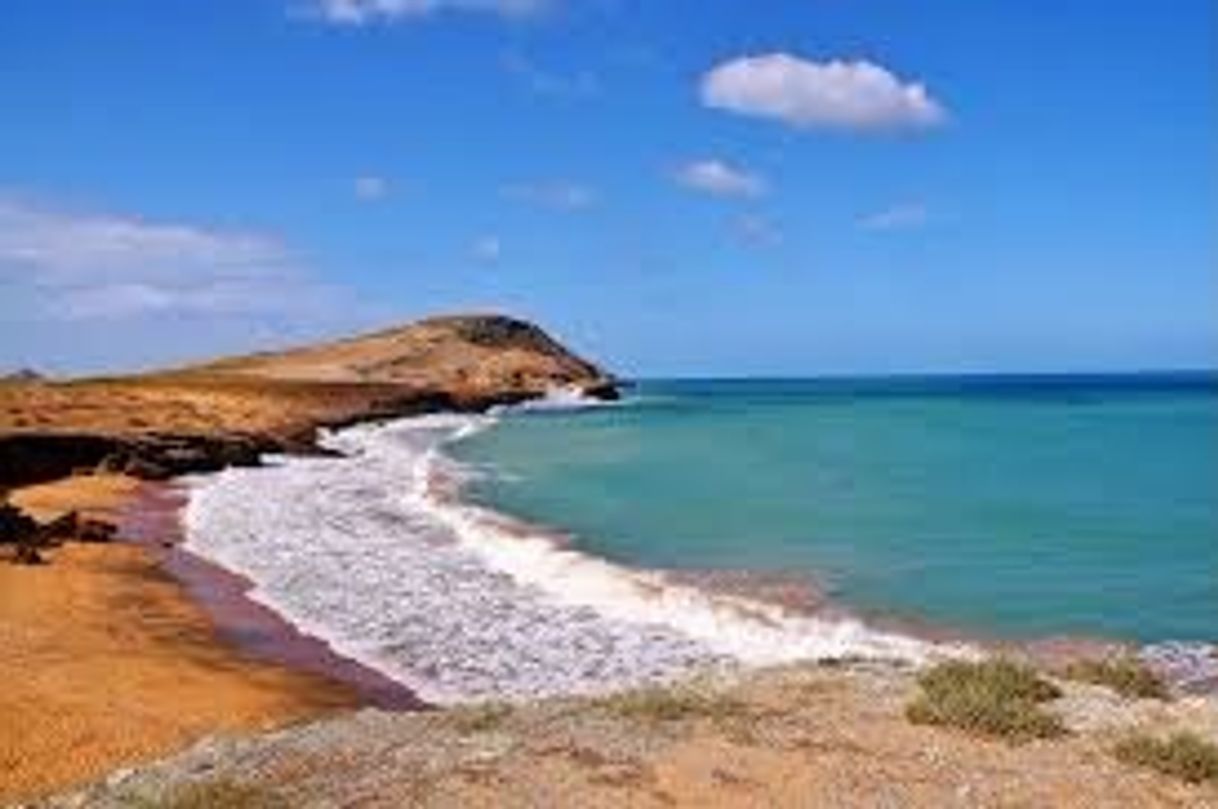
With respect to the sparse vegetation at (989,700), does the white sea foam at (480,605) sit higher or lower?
lower

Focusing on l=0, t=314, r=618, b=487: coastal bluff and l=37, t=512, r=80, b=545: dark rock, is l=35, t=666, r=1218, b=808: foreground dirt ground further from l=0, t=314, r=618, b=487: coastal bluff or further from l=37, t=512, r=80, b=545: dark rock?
l=0, t=314, r=618, b=487: coastal bluff

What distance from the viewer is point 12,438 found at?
68688 mm

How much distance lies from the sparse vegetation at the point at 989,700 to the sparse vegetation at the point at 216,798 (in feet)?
20.3

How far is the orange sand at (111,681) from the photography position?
2334 centimetres

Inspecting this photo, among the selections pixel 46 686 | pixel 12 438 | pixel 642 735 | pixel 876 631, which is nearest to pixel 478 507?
pixel 12 438

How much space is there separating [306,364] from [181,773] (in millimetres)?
161158

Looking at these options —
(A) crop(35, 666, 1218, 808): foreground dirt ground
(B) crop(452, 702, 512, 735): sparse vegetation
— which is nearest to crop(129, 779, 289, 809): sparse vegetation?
(A) crop(35, 666, 1218, 808): foreground dirt ground

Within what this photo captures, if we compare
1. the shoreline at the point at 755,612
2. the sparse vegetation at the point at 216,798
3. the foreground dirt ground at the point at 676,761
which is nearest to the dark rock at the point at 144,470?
the shoreline at the point at 755,612

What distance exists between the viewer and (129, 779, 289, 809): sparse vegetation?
15648mm

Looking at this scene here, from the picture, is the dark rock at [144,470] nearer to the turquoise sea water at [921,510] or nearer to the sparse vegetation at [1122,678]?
the turquoise sea water at [921,510]

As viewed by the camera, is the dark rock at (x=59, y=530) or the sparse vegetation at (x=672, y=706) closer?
the sparse vegetation at (x=672, y=706)

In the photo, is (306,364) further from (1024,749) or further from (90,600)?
(1024,749)

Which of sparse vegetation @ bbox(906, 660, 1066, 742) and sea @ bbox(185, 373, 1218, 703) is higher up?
sparse vegetation @ bbox(906, 660, 1066, 742)

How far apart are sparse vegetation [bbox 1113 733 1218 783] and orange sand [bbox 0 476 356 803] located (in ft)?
37.8
